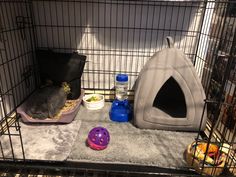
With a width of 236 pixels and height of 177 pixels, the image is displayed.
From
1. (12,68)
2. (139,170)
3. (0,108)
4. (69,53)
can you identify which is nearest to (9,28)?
(12,68)

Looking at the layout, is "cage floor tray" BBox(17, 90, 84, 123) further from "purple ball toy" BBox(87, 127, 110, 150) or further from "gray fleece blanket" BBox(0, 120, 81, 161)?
"purple ball toy" BBox(87, 127, 110, 150)

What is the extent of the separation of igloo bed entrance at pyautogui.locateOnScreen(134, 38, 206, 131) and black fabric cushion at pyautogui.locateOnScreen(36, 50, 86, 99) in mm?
623

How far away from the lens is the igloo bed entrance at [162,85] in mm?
1448

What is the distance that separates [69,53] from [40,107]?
0.58m

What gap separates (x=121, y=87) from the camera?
6.39ft

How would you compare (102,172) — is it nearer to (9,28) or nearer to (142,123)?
(142,123)

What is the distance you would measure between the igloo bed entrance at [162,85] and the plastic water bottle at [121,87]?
39cm

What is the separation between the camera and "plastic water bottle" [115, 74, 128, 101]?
6.22ft

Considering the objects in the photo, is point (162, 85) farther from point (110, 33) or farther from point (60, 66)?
point (60, 66)

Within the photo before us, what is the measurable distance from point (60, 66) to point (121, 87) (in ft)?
1.94

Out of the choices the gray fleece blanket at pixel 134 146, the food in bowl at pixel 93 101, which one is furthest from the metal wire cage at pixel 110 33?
the gray fleece blanket at pixel 134 146

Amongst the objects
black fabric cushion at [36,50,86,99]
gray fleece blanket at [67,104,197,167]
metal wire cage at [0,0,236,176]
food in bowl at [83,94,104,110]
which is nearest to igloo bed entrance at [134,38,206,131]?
gray fleece blanket at [67,104,197,167]

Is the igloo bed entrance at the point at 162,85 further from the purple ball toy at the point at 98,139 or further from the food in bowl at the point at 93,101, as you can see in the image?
the food in bowl at the point at 93,101

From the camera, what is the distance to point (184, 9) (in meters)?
1.84
